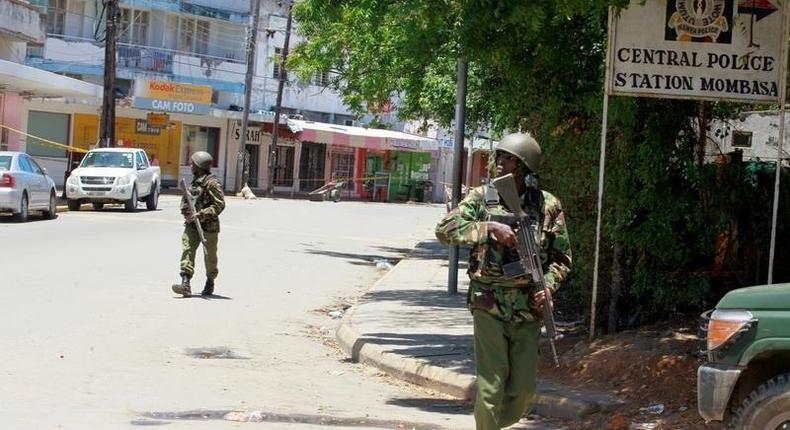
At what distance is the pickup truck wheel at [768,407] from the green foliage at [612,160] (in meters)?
4.02

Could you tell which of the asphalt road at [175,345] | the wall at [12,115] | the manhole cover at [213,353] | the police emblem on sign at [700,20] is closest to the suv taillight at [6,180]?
the asphalt road at [175,345]

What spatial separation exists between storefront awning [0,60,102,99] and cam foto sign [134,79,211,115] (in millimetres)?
4638

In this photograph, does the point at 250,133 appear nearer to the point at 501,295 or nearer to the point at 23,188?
the point at 23,188

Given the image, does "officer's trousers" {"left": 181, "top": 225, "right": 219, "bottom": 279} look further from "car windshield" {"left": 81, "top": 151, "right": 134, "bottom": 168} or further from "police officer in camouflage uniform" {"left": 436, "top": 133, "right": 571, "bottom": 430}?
"car windshield" {"left": 81, "top": 151, "right": 134, "bottom": 168}

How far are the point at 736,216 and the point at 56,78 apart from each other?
1232 inches

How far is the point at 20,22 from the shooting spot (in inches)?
1421

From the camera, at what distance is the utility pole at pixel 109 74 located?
36562 millimetres

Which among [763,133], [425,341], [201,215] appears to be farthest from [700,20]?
[763,133]

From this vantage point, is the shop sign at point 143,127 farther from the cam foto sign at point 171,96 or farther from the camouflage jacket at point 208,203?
the camouflage jacket at point 208,203

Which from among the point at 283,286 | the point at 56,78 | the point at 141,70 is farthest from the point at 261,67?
the point at 283,286

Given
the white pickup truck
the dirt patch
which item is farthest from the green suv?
the white pickup truck

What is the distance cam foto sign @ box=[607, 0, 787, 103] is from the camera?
9.26 m

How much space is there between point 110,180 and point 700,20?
25.4 m

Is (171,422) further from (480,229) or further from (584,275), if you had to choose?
(584,275)
